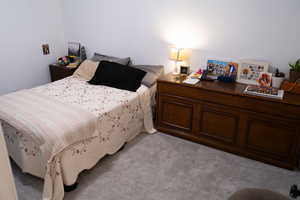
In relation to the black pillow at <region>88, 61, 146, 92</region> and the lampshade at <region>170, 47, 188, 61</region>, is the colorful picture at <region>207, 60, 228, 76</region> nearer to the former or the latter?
the lampshade at <region>170, 47, 188, 61</region>

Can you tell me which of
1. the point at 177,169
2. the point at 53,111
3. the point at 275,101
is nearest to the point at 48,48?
the point at 53,111

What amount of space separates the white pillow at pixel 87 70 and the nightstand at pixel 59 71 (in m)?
0.31

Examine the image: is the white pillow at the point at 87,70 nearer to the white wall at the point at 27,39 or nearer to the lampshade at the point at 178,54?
the white wall at the point at 27,39

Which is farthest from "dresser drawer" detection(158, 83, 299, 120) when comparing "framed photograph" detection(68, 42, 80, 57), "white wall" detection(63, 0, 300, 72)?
"framed photograph" detection(68, 42, 80, 57)

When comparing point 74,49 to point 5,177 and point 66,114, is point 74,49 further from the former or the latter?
point 5,177

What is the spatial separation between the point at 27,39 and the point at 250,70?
3.05m

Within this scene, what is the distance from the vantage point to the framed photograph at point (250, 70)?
8.46ft

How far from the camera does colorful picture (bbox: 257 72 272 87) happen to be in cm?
251

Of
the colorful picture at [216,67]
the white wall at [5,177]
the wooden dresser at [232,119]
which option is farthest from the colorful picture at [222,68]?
the white wall at [5,177]

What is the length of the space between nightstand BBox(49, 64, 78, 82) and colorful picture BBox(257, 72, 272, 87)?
252cm

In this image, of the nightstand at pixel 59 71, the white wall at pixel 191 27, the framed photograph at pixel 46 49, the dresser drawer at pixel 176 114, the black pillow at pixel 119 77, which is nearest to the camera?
the white wall at pixel 191 27

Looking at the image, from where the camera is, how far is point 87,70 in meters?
3.26

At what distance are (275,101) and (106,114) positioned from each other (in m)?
1.57

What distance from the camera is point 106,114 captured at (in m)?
2.32
